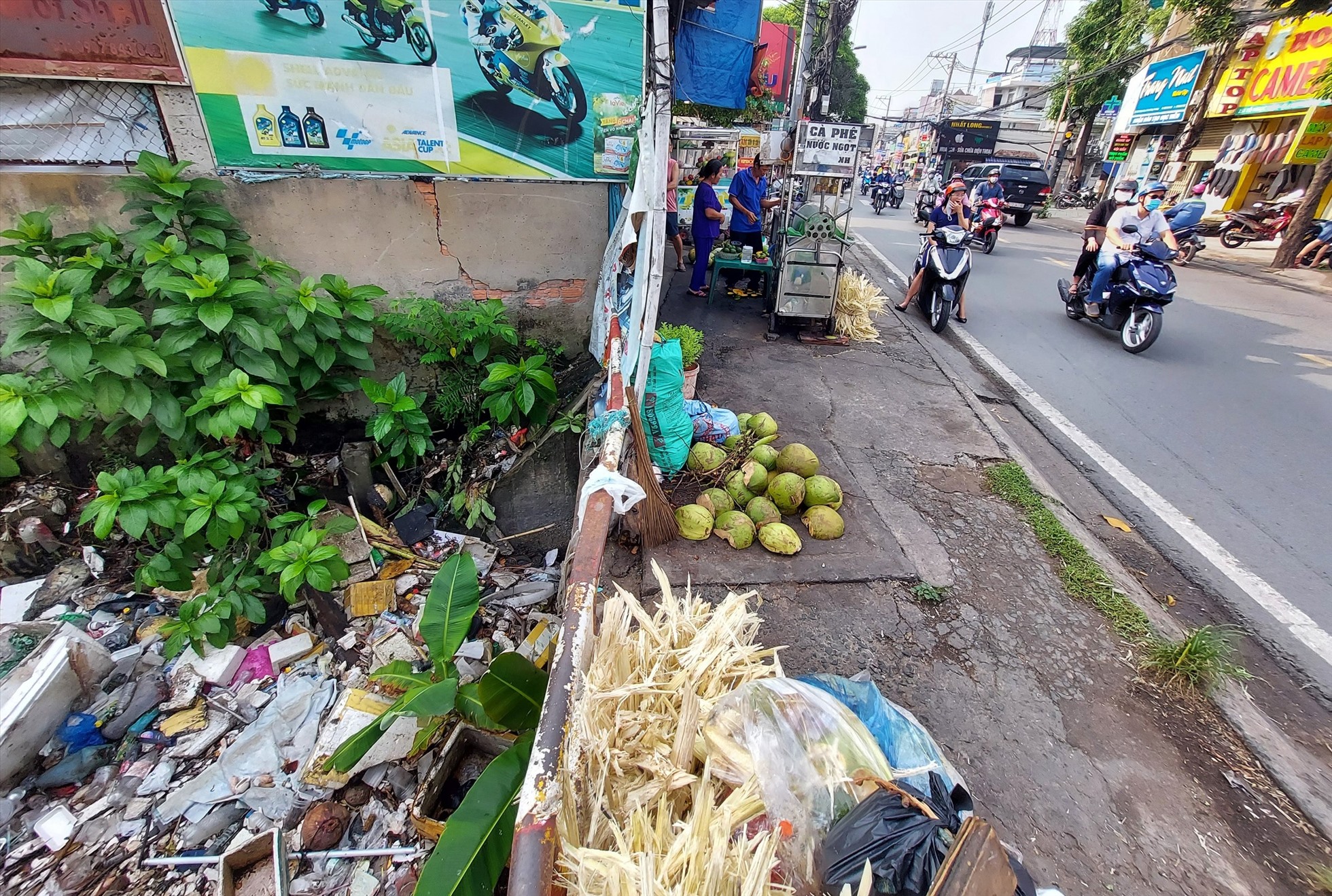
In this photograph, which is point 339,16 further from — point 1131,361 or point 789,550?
point 1131,361

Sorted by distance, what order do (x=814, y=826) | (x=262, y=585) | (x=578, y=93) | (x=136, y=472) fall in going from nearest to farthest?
(x=814, y=826) → (x=136, y=472) → (x=262, y=585) → (x=578, y=93)

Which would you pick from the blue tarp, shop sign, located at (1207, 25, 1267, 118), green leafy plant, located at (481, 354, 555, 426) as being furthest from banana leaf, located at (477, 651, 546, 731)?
shop sign, located at (1207, 25, 1267, 118)

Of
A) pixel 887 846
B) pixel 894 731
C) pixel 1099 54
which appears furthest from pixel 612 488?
pixel 1099 54

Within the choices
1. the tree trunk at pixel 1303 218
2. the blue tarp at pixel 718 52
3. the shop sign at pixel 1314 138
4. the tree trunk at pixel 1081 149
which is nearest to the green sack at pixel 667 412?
the blue tarp at pixel 718 52

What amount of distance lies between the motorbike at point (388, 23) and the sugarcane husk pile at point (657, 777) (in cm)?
363

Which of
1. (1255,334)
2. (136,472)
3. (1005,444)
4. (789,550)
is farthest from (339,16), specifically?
(1255,334)

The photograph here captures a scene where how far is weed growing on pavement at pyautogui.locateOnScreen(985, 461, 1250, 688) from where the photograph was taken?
2.62 metres

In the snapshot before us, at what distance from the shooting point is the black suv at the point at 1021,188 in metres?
18.2

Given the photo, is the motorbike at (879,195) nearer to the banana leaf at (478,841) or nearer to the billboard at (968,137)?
the billboard at (968,137)

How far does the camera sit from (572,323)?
456cm

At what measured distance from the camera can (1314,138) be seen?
1393 cm

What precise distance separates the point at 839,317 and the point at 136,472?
6.40m

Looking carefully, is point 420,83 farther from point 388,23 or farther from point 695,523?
point 695,523

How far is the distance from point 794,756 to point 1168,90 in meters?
26.1
